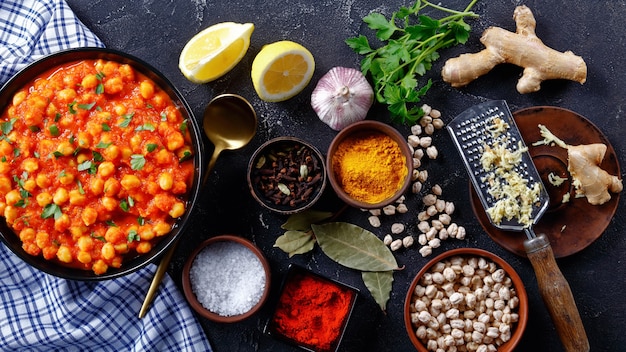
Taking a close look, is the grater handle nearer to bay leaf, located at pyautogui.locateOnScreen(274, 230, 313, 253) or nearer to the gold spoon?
bay leaf, located at pyautogui.locateOnScreen(274, 230, 313, 253)

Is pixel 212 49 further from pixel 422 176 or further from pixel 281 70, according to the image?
pixel 422 176

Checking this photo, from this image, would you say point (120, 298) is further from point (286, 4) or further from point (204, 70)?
point (286, 4)

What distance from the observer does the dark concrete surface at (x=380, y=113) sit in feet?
10.4

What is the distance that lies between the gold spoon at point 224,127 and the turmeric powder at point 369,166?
1.59 ft

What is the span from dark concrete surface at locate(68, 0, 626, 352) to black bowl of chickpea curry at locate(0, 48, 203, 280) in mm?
480

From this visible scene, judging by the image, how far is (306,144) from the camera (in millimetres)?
3016

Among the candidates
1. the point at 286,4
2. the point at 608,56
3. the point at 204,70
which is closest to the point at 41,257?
the point at 204,70

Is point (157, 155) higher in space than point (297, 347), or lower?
higher

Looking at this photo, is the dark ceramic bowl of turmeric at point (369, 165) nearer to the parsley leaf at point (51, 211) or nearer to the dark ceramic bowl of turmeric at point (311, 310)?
the dark ceramic bowl of turmeric at point (311, 310)

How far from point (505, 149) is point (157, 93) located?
1.70 metres

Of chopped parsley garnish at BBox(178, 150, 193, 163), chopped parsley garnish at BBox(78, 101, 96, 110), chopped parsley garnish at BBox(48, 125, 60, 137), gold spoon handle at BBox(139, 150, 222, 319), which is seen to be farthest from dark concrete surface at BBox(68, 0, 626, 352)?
chopped parsley garnish at BBox(48, 125, 60, 137)

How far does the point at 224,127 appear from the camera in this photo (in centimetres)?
311

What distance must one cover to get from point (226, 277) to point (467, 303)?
3.99 ft

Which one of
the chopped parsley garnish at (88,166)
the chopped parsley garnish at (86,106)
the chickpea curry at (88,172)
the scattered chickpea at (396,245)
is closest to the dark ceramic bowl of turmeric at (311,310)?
the scattered chickpea at (396,245)
